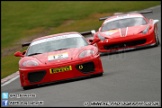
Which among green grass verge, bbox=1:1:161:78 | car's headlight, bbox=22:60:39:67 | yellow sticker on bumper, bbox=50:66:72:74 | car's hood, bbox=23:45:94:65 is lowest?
Answer: green grass verge, bbox=1:1:161:78

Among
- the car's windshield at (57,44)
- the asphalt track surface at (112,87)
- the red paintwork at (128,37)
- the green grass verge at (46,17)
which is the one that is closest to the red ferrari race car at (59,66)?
the asphalt track surface at (112,87)

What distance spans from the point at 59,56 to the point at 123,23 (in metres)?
6.55

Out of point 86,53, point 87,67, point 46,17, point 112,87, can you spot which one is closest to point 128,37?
point 86,53

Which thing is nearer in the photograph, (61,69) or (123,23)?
(61,69)

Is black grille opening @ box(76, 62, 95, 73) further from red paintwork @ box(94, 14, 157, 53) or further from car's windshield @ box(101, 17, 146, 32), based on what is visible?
car's windshield @ box(101, 17, 146, 32)

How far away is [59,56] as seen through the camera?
39.5ft

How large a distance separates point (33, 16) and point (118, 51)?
57.0 feet

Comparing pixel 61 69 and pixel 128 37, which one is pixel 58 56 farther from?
pixel 128 37

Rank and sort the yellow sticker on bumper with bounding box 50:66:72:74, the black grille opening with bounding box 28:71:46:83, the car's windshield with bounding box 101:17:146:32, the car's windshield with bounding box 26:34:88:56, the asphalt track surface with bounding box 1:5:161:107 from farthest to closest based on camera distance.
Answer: the car's windshield with bounding box 101:17:146:32, the car's windshield with bounding box 26:34:88:56, the black grille opening with bounding box 28:71:46:83, the yellow sticker on bumper with bounding box 50:66:72:74, the asphalt track surface with bounding box 1:5:161:107

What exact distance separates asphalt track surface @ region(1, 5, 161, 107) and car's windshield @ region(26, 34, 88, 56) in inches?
34.0

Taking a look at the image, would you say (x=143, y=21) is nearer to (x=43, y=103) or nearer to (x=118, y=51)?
(x=118, y=51)

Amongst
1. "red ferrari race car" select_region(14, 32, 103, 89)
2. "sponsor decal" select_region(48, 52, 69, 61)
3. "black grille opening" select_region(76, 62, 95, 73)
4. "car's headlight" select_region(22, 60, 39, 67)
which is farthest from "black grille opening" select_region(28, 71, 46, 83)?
"black grille opening" select_region(76, 62, 95, 73)

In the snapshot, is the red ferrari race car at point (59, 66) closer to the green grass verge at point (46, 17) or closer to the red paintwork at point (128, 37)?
the red paintwork at point (128, 37)

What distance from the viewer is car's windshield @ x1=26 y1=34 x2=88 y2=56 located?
42.0 ft
